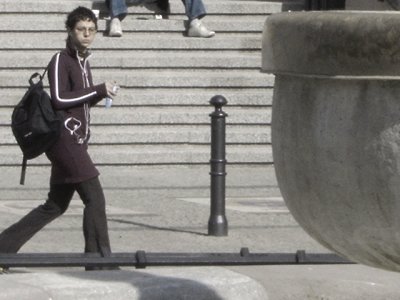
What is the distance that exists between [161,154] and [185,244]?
3830 millimetres

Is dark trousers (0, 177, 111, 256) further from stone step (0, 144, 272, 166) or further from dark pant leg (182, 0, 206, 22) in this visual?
dark pant leg (182, 0, 206, 22)

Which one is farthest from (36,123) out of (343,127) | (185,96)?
(185,96)

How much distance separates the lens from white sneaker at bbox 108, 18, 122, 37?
14266mm

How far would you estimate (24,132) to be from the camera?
7.86m

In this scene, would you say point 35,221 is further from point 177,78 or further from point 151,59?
point 151,59

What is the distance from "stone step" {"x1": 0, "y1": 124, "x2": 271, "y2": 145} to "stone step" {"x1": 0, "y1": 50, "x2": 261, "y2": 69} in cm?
86

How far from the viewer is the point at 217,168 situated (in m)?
9.38

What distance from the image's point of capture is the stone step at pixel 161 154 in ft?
42.2

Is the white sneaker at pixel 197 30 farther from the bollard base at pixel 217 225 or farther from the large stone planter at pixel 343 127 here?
the large stone planter at pixel 343 127

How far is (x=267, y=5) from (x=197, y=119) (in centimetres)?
244

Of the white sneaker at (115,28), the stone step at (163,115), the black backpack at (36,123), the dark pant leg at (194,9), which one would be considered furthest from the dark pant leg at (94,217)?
the dark pant leg at (194,9)

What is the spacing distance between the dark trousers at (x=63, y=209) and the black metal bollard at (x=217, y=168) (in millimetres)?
1549

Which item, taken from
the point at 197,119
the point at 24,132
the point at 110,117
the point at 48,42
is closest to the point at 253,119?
the point at 197,119

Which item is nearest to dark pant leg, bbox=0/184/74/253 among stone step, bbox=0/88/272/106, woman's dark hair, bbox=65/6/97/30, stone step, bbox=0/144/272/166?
woman's dark hair, bbox=65/6/97/30
